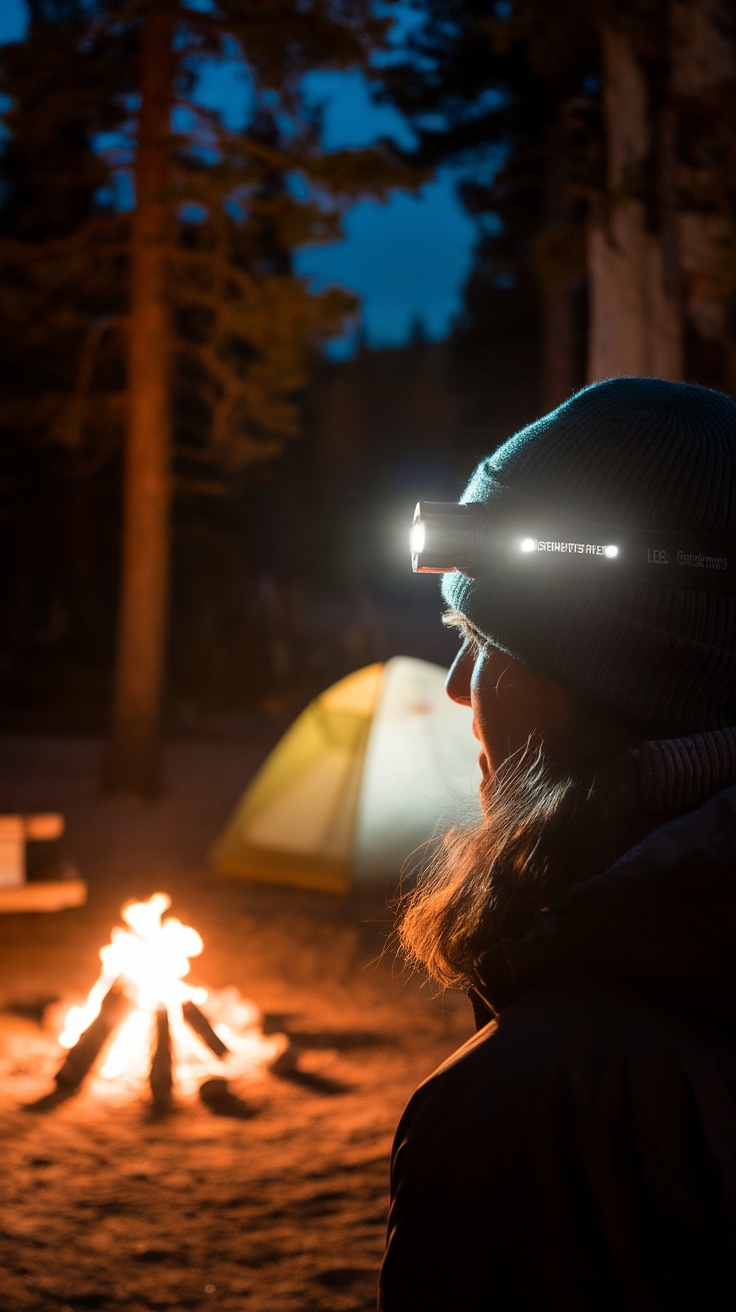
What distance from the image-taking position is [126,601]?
1109cm

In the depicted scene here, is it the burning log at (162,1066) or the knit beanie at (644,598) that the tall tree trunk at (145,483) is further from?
the knit beanie at (644,598)

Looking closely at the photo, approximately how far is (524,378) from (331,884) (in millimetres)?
14833

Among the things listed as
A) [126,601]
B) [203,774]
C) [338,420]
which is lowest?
[203,774]

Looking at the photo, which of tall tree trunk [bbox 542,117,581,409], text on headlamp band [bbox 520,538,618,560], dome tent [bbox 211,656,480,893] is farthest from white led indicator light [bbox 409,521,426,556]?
tall tree trunk [bbox 542,117,581,409]

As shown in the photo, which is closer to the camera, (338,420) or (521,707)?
(521,707)

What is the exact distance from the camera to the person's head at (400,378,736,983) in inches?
42.7

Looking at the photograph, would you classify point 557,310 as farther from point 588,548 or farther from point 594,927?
point 594,927

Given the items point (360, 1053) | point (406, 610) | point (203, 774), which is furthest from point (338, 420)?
point (360, 1053)

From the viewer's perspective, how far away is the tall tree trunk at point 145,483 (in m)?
10.6

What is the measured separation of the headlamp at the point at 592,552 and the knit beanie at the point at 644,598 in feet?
0.03

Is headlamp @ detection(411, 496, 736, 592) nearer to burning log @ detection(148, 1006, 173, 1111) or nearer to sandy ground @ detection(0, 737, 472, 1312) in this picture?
sandy ground @ detection(0, 737, 472, 1312)

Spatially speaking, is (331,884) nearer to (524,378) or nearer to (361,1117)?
(361,1117)

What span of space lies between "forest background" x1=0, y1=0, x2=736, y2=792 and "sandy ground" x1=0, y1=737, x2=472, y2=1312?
3.07 metres

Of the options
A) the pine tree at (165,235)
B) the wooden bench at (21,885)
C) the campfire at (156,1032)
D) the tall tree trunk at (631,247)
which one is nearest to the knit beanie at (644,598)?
the campfire at (156,1032)
